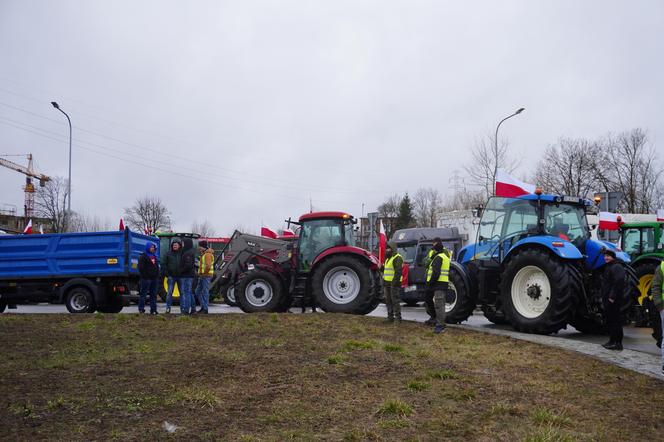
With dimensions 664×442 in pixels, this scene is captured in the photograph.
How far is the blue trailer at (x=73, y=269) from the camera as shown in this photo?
1546 cm

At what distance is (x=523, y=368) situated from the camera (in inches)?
285

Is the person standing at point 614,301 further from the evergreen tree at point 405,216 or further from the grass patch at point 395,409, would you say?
the evergreen tree at point 405,216

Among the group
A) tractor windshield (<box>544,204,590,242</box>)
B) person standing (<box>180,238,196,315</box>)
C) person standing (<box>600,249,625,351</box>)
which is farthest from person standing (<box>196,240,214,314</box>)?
person standing (<box>600,249,625,351</box>)

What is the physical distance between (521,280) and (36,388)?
857 centimetres

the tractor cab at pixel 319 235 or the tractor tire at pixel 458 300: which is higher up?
the tractor cab at pixel 319 235

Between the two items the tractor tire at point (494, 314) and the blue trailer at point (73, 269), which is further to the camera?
the blue trailer at point (73, 269)

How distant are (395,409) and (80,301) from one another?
41.4ft

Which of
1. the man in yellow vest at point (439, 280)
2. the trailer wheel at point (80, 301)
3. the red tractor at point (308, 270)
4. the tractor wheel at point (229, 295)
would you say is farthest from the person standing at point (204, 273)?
the man in yellow vest at point (439, 280)

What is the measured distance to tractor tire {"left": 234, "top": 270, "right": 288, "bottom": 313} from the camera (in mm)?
14211

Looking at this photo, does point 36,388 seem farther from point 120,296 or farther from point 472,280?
point 120,296

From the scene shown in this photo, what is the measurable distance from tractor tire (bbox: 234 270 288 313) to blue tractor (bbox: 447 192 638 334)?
411 cm

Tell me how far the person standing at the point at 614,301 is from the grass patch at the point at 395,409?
548cm

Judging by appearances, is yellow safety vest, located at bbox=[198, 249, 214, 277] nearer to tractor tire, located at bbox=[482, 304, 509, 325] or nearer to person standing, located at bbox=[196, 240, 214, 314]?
person standing, located at bbox=[196, 240, 214, 314]

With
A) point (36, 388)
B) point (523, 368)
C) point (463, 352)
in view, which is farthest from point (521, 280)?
point (36, 388)
